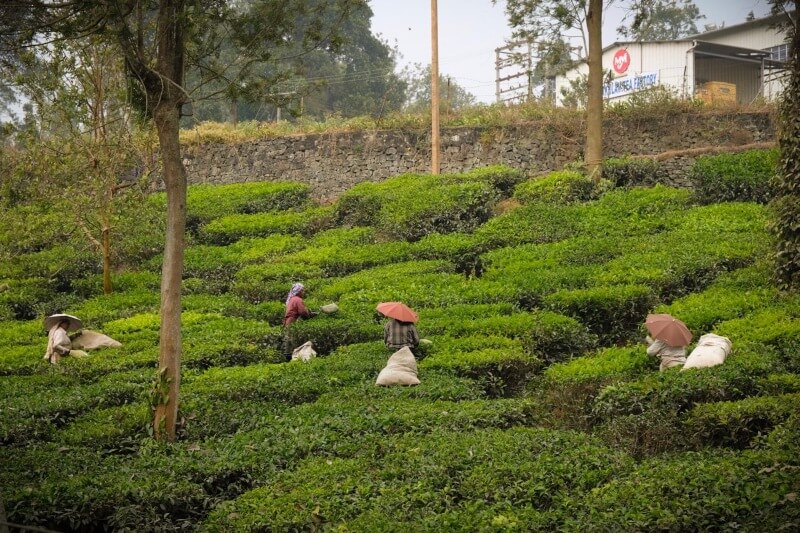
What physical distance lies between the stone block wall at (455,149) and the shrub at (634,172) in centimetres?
39

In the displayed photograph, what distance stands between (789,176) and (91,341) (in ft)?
36.7

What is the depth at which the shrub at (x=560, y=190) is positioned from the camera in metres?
21.7

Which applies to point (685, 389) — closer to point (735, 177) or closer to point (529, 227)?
point (529, 227)

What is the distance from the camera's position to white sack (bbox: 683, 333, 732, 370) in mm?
10812

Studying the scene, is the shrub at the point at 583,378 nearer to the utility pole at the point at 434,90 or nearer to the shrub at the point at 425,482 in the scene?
the shrub at the point at 425,482

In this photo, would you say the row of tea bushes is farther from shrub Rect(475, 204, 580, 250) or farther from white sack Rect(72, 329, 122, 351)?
shrub Rect(475, 204, 580, 250)

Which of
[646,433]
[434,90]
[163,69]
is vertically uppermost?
[434,90]

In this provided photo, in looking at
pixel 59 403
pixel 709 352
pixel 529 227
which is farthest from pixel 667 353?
pixel 529 227

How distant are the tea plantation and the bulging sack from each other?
1.05 ft

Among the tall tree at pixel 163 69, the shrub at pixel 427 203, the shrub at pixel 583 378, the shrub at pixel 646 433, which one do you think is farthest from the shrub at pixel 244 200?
the shrub at pixel 646 433

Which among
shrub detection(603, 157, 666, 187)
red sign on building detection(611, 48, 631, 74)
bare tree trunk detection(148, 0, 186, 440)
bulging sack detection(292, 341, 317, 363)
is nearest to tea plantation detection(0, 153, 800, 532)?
bulging sack detection(292, 341, 317, 363)

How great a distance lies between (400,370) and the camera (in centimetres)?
1195

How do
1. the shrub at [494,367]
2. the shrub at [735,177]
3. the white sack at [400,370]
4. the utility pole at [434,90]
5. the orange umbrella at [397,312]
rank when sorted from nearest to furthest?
the white sack at [400,370] → the shrub at [494,367] → the orange umbrella at [397,312] → the shrub at [735,177] → the utility pole at [434,90]

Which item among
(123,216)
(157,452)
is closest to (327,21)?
(123,216)
